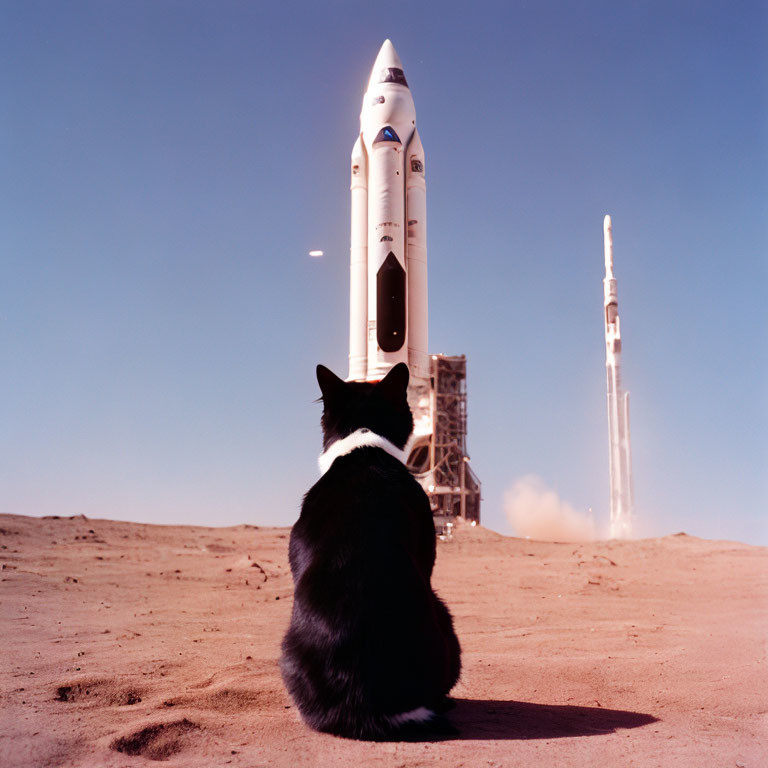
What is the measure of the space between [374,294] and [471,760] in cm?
1456

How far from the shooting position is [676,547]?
53.4ft

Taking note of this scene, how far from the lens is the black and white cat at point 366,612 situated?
3383 millimetres

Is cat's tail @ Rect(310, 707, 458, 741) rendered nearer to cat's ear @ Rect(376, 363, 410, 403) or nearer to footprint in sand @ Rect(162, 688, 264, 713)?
footprint in sand @ Rect(162, 688, 264, 713)

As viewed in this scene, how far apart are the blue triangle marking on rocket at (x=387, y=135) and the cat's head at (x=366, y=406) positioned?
14.6 m

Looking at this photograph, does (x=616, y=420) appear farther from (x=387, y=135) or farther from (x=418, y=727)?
(x=418, y=727)

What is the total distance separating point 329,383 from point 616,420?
1913 cm

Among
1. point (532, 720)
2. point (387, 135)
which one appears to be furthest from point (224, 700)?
point (387, 135)

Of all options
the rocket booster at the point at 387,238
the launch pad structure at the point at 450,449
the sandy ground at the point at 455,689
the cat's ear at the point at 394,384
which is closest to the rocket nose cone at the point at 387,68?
the rocket booster at the point at 387,238

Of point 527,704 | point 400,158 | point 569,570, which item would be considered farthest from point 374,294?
point 527,704

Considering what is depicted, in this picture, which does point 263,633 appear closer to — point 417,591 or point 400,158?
point 417,591

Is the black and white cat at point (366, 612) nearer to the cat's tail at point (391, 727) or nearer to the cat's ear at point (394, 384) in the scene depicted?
the cat's tail at point (391, 727)

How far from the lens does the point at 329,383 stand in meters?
4.13

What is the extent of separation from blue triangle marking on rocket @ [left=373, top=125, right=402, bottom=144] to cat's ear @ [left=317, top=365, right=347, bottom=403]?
14659 mm

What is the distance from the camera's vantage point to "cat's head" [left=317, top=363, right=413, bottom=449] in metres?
4.09
